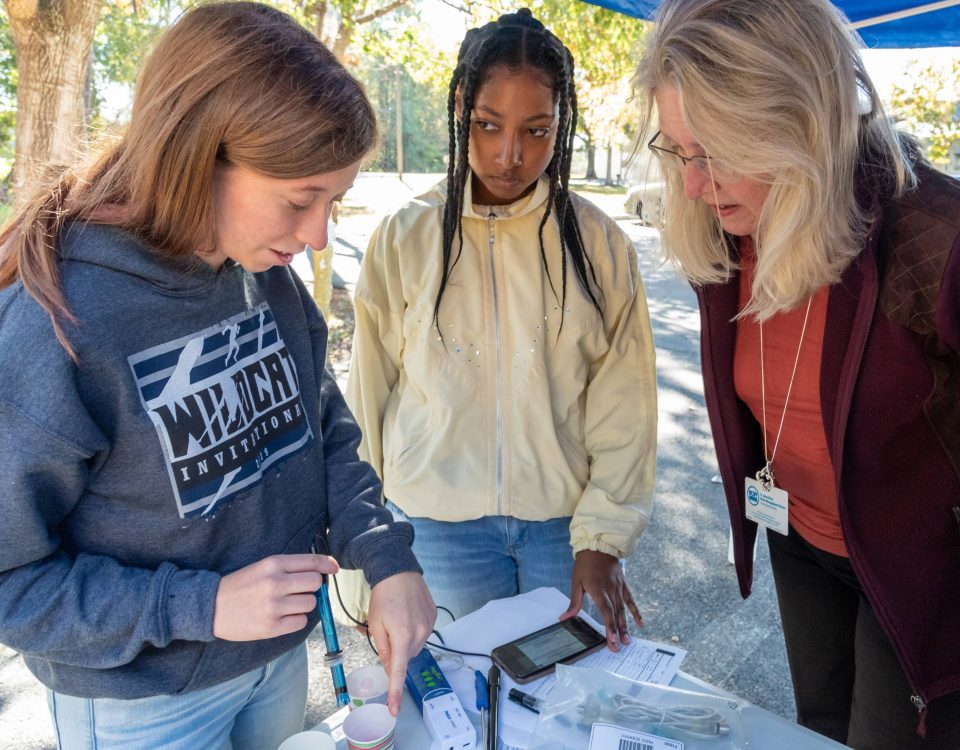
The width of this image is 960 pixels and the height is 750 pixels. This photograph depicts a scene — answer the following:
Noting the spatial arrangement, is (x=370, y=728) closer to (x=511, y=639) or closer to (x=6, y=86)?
(x=511, y=639)

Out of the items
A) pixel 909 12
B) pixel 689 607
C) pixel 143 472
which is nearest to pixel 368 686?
pixel 143 472

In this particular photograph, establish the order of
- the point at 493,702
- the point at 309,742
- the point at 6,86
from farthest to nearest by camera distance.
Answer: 1. the point at 6,86
2. the point at 493,702
3. the point at 309,742

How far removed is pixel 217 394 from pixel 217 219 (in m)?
0.26

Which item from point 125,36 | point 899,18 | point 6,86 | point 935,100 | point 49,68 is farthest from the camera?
point 125,36

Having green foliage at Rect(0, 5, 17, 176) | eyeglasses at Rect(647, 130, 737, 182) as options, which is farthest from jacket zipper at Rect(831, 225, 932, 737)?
green foliage at Rect(0, 5, 17, 176)

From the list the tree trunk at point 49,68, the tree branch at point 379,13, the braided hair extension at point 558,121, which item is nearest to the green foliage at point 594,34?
the tree branch at point 379,13

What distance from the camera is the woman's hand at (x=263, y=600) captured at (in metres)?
0.93

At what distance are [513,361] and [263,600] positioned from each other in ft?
2.83

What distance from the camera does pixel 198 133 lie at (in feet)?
3.14

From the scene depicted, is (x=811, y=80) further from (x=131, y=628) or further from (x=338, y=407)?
(x=131, y=628)

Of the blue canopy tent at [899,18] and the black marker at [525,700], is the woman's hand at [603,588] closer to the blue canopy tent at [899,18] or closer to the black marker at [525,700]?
the black marker at [525,700]

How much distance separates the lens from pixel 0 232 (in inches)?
39.9

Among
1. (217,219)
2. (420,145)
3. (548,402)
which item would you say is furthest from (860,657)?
(420,145)

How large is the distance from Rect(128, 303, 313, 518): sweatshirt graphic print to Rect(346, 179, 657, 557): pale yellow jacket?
475mm
